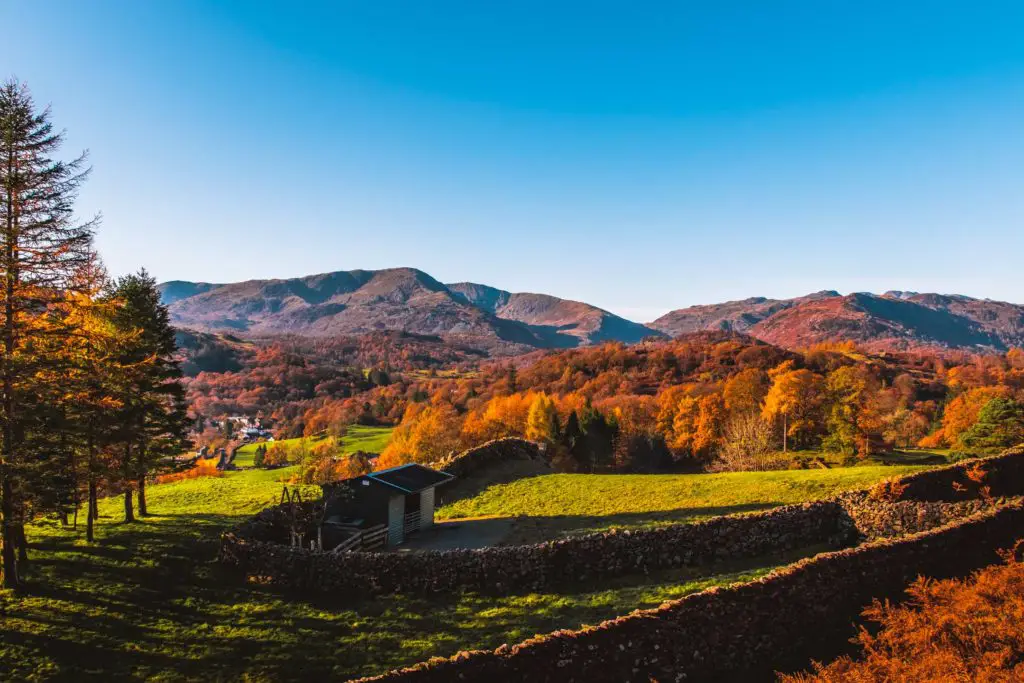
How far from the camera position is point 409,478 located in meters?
26.9

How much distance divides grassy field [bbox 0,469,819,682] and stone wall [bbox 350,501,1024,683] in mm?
2930

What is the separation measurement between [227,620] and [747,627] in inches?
626

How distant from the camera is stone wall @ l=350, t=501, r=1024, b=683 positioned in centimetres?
1122

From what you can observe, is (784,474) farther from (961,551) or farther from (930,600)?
(930,600)

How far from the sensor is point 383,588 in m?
18.6

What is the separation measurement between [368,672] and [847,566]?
13173 millimetres

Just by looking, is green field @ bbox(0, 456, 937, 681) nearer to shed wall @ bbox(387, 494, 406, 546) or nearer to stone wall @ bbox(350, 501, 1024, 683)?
stone wall @ bbox(350, 501, 1024, 683)

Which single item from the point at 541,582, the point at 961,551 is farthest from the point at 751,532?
the point at 541,582

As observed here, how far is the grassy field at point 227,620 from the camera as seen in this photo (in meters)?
14.0

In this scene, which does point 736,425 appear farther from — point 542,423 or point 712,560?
point 712,560

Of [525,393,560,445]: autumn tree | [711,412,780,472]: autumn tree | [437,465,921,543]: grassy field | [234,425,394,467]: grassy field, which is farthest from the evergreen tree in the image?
[234,425,394,467]: grassy field

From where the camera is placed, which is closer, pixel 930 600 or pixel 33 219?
pixel 930 600

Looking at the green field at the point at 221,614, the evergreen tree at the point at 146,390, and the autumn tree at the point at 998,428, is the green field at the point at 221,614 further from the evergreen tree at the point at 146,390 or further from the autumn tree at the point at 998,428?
the autumn tree at the point at 998,428

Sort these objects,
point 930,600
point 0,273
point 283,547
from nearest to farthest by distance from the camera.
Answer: point 930,600 < point 0,273 < point 283,547
